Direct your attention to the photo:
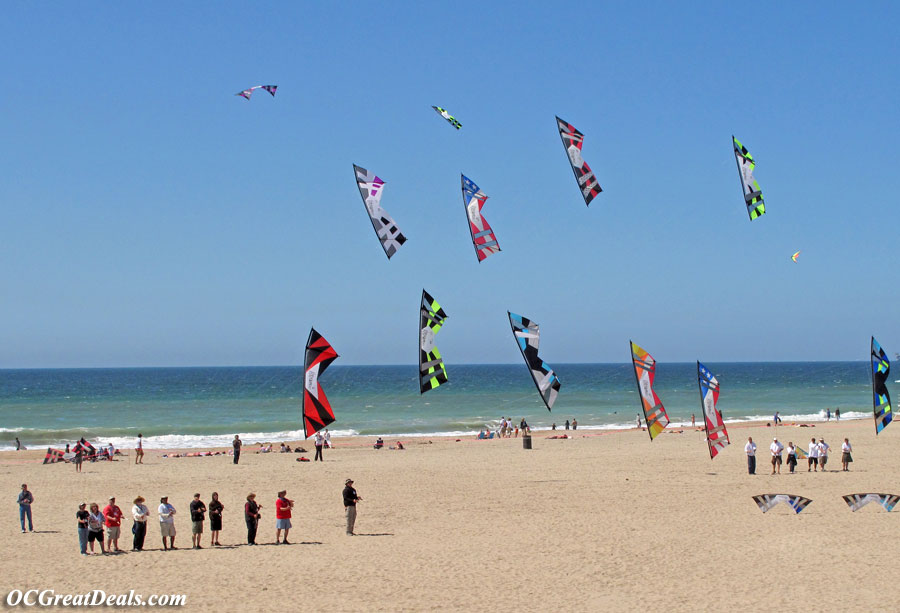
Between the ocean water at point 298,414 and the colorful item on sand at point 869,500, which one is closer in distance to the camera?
the colorful item on sand at point 869,500

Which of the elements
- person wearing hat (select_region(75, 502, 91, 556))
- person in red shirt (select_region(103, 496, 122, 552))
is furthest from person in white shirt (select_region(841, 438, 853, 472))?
person wearing hat (select_region(75, 502, 91, 556))

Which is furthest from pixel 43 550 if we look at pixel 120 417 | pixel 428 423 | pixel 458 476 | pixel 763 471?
pixel 120 417

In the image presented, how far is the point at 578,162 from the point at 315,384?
23.4 feet

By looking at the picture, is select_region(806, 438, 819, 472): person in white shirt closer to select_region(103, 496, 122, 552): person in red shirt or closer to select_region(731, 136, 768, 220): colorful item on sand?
select_region(731, 136, 768, 220): colorful item on sand

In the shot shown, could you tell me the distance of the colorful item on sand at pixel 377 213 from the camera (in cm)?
1493

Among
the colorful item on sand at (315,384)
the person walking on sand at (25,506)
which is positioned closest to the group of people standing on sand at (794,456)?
the colorful item on sand at (315,384)

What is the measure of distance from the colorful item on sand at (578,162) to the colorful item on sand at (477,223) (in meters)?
1.84

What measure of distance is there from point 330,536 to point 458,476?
8.57 metres

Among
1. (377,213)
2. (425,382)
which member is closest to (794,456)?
(425,382)

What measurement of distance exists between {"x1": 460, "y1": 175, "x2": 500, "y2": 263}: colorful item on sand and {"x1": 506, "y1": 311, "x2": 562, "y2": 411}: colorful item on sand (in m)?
2.59

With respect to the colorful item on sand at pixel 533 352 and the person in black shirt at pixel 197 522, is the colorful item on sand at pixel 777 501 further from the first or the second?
the person in black shirt at pixel 197 522

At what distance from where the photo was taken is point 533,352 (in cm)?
1371

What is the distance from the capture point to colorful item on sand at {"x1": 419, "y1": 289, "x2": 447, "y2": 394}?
14.1 metres

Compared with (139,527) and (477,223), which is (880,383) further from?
(139,527)
